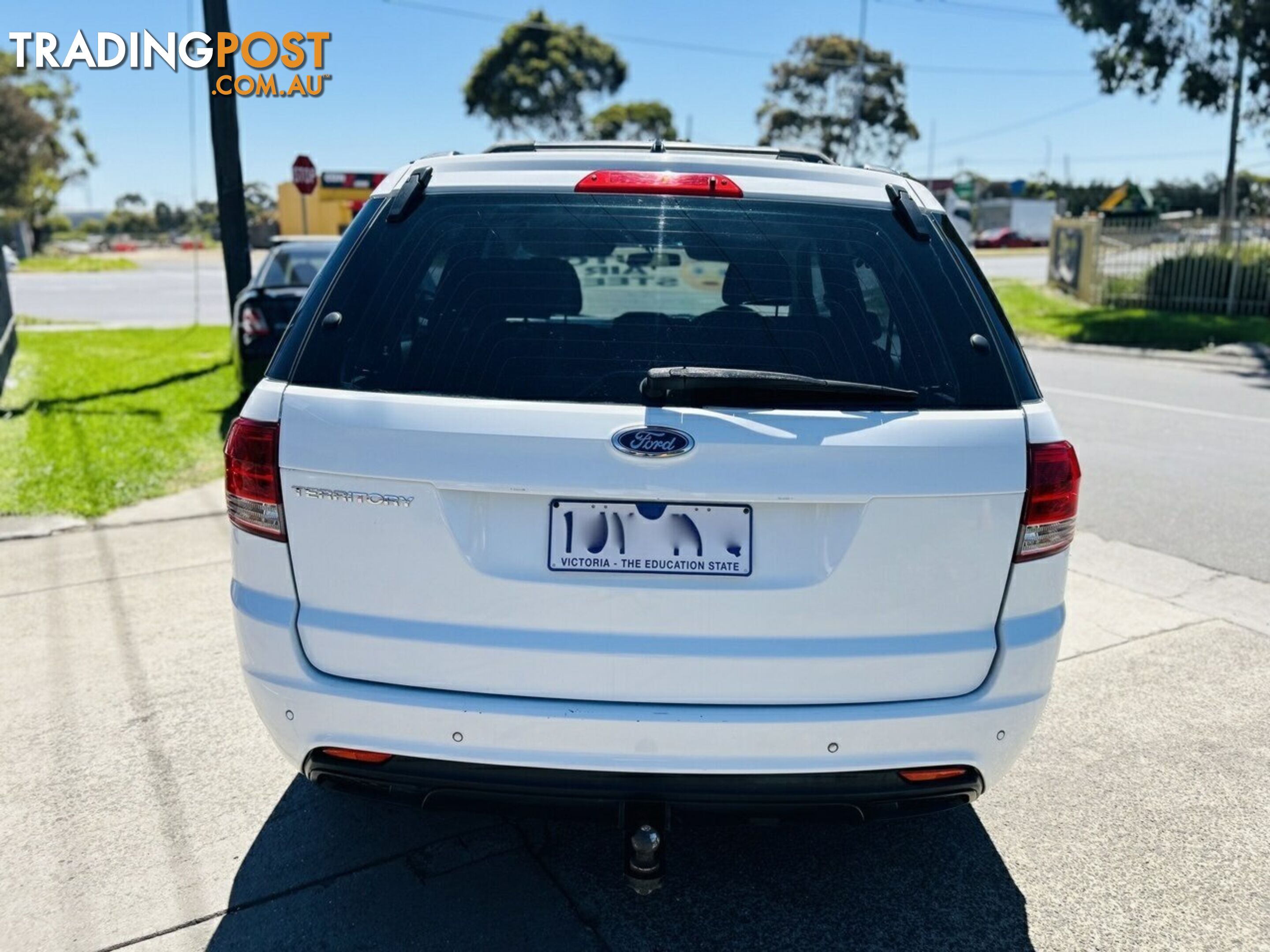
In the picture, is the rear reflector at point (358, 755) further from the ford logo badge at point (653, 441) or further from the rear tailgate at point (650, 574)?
Result: the ford logo badge at point (653, 441)

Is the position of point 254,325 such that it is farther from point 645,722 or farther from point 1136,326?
point 1136,326

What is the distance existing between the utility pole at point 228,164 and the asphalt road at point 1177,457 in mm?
8608

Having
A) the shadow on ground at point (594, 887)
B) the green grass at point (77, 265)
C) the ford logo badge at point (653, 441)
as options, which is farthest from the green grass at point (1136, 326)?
the green grass at point (77, 265)

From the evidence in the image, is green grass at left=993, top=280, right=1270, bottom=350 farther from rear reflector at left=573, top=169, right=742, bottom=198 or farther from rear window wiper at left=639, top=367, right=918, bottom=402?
rear window wiper at left=639, top=367, right=918, bottom=402

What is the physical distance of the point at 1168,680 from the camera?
4.12 metres

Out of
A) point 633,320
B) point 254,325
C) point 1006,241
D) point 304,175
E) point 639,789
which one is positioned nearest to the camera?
point 639,789

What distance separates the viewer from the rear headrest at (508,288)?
8.10 ft

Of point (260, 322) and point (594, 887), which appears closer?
point (594, 887)

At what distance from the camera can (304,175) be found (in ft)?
55.7

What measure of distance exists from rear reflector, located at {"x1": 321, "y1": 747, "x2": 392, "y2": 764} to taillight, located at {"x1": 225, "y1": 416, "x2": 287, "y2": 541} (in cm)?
49

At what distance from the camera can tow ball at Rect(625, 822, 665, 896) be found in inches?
93.9

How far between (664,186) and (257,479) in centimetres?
117

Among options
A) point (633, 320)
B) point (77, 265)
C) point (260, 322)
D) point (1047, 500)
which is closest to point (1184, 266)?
point (260, 322)

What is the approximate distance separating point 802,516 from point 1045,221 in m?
67.8
